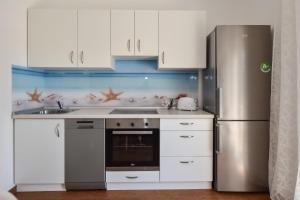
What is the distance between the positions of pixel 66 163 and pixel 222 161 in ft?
5.35

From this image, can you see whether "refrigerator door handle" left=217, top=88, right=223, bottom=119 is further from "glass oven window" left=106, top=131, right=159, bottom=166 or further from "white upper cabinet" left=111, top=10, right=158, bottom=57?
"white upper cabinet" left=111, top=10, right=158, bottom=57

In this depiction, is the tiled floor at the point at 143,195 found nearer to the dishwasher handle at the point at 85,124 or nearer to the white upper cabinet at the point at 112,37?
the dishwasher handle at the point at 85,124

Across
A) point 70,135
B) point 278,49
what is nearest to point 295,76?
point 278,49

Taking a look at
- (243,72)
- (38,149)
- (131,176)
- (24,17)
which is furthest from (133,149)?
(24,17)

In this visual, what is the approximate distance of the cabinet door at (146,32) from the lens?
2826 millimetres

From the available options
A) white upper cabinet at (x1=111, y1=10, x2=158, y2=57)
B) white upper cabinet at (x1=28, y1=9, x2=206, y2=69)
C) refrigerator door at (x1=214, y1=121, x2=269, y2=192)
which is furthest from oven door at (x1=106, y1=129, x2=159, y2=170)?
white upper cabinet at (x1=111, y1=10, x2=158, y2=57)

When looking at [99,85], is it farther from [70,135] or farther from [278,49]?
[278,49]

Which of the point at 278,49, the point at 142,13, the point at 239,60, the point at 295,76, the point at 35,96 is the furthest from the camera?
the point at 35,96

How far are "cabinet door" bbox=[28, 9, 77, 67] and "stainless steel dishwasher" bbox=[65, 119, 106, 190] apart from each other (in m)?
0.82

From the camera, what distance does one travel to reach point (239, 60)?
249 cm

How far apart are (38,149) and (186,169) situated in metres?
1.57

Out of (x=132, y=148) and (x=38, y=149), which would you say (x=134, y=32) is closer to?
(x=132, y=148)

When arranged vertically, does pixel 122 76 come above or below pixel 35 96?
above

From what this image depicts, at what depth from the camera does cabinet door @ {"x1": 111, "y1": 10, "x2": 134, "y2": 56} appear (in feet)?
9.22
